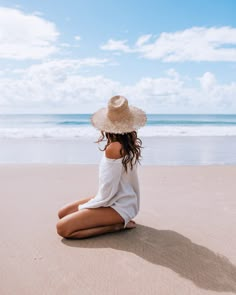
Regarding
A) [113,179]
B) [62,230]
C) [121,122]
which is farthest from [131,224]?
[121,122]

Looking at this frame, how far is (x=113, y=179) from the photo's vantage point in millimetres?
3256

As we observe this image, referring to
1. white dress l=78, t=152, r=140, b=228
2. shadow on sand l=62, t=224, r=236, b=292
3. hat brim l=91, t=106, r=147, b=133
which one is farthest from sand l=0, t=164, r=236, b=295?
hat brim l=91, t=106, r=147, b=133

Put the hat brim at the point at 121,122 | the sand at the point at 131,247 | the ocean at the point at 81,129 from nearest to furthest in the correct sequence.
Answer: the sand at the point at 131,247 < the hat brim at the point at 121,122 < the ocean at the point at 81,129

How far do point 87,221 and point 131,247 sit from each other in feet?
1.55

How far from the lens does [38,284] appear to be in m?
2.45

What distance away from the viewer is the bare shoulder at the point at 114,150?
324 cm

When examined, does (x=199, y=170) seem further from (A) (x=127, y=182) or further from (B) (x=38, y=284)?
(B) (x=38, y=284)

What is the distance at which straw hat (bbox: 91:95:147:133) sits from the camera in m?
3.22

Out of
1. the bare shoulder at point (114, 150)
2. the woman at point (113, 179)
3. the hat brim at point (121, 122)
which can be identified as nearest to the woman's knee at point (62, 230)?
the woman at point (113, 179)

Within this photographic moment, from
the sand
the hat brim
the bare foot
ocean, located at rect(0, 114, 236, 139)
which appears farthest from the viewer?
ocean, located at rect(0, 114, 236, 139)

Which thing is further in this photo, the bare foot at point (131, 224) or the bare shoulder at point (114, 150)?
the bare foot at point (131, 224)

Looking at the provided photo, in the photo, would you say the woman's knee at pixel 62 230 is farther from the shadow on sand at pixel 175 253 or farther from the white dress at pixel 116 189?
the white dress at pixel 116 189

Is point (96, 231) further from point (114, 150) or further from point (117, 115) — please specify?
point (117, 115)

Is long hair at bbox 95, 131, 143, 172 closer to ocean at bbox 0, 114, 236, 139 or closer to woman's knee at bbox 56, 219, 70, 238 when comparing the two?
woman's knee at bbox 56, 219, 70, 238
